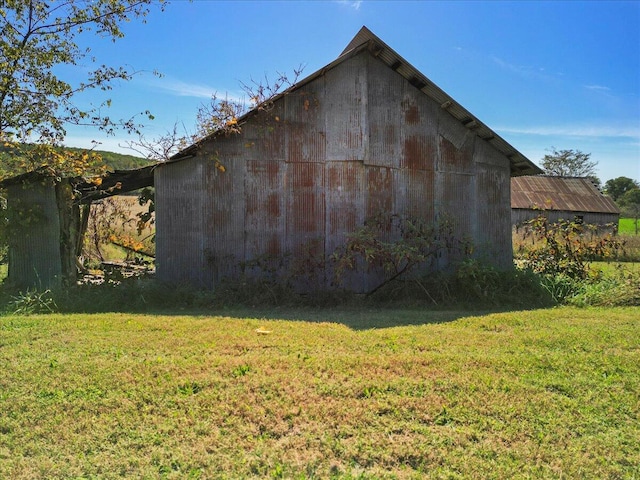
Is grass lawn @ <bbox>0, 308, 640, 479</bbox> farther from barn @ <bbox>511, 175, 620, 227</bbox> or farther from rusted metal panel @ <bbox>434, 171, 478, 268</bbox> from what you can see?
barn @ <bbox>511, 175, 620, 227</bbox>

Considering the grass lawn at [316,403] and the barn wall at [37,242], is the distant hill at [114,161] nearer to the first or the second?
the barn wall at [37,242]

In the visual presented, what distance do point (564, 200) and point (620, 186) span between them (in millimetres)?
47129

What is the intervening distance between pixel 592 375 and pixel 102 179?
8.84 meters

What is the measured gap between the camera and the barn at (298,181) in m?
9.23

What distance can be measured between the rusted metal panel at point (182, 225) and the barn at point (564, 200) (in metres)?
21.1

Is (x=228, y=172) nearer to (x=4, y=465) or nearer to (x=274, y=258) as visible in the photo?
(x=274, y=258)

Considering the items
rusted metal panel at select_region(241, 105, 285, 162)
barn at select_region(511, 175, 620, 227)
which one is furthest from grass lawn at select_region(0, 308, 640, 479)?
barn at select_region(511, 175, 620, 227)

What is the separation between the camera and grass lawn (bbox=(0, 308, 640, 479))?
3111 mm

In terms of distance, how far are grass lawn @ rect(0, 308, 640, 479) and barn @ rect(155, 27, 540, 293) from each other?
320 cm

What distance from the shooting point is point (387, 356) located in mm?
5035

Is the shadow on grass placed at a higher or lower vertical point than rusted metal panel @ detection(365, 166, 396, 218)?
lower

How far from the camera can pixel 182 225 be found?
9.26 metres

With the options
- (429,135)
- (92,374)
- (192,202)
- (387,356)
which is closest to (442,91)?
(429,135)

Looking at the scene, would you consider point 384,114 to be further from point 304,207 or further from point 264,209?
point 264,209
